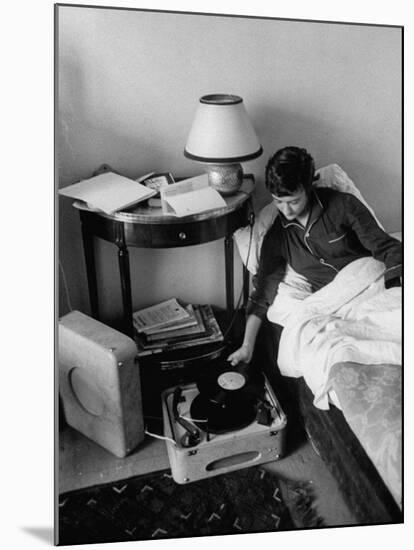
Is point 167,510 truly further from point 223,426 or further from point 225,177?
point 225,177

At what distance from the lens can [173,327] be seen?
161cm

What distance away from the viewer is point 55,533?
1326 mm

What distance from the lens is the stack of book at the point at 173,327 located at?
159cm

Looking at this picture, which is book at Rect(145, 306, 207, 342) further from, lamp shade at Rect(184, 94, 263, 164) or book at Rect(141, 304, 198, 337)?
lamp shade at Rect(184, 94, 263, 164)

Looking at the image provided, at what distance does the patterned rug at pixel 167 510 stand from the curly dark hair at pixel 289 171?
2.41 feet

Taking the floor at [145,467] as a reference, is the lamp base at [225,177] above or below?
above

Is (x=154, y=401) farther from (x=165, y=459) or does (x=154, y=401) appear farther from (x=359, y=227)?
(x=359, y=227)

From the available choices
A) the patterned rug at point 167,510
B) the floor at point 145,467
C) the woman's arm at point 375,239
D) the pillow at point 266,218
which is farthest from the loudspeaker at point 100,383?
the woman's arm at point 375,239

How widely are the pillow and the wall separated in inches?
1.0

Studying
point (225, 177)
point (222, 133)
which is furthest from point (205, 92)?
point (225, 177)

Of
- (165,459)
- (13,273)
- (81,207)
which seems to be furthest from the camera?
(165,459)

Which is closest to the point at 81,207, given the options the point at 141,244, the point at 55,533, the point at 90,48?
the point at 141,244

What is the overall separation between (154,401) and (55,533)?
16.8 inches

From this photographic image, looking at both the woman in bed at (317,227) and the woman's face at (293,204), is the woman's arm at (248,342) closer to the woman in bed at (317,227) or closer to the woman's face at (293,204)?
the woman in bed at (317,227)
